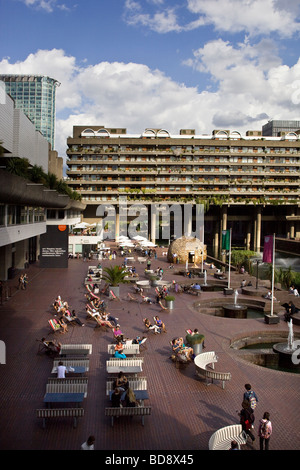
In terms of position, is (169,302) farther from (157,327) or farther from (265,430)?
(265,430)

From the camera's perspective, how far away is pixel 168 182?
257 feet

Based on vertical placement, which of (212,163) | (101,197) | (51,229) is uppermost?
(212,163)

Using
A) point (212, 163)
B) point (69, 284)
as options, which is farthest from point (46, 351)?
point (212, 163)

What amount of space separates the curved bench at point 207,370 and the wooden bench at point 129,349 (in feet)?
7.59

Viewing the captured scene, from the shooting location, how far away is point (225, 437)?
9305 millimetres

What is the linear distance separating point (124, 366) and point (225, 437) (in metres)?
4.83

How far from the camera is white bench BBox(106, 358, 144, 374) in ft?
42.8

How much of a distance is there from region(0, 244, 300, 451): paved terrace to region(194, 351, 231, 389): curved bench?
1.13ft

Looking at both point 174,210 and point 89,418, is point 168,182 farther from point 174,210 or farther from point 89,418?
point 89,418

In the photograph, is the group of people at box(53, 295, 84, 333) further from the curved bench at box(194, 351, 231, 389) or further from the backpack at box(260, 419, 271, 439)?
the backpack at box(260, 419, 271, 439)

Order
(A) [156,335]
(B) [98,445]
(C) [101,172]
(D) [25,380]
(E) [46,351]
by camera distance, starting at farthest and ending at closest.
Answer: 1. (C) [101,172]
2. (A) [156,335]
3. (E) [46,351]
4. (D) [25,380]
5. (B) [98,445]

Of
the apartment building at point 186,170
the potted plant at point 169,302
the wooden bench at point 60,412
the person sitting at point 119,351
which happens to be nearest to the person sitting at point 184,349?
the person sitting at point 119,351

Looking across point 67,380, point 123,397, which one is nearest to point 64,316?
point 67,380

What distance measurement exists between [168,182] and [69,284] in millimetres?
50548
